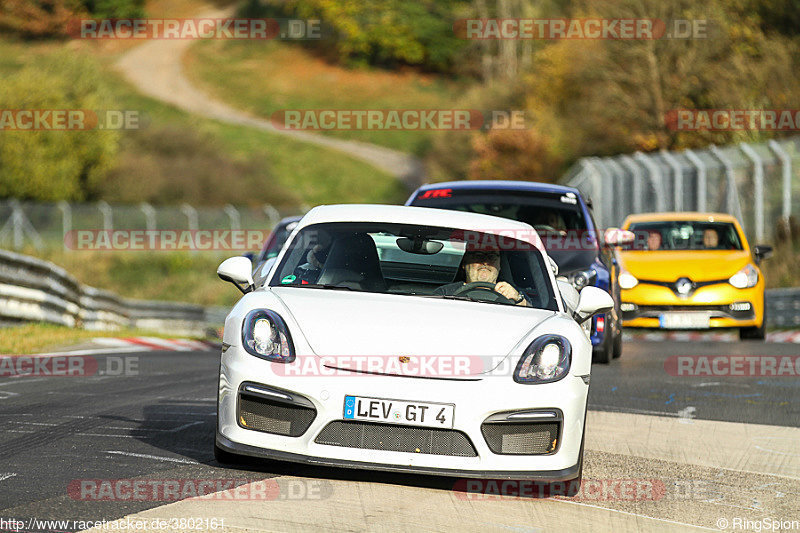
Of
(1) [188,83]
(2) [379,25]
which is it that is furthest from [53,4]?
(2) [379,25]

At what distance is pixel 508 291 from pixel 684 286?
30.7ft

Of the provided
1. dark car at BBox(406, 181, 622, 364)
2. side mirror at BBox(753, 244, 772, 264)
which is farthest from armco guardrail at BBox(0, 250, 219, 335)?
side mirror at BBox(753, 244, 772, 264)

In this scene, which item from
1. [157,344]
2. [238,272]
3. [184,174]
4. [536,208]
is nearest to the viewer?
[238,272]

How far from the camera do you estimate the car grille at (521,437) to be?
245 inches

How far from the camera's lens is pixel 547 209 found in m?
13.0

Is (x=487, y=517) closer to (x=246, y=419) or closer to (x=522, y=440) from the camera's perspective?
(x=522, y=440)

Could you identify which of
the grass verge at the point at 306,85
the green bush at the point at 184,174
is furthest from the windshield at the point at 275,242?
the grass verge at the point at 306,85

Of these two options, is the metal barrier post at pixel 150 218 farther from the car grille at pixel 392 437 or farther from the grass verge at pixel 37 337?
the car grille at pixel 392 437

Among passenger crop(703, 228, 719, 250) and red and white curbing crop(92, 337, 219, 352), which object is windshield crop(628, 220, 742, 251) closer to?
passenger crop(703, 228, 719, 250)

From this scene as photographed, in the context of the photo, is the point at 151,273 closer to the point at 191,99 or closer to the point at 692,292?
the point at 692,292

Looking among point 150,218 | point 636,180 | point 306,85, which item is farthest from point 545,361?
point 306,85

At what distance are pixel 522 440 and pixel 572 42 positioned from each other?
39794 mm

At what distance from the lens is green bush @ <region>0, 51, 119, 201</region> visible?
48.3 meters

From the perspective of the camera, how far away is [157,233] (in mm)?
43750
